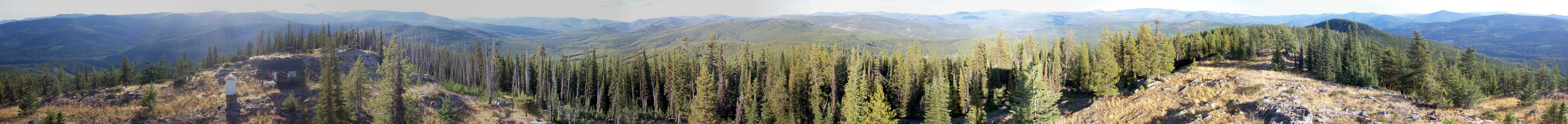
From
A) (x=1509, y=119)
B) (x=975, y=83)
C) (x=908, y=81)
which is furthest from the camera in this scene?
(x=908, y=81)

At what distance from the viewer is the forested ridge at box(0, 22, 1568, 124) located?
46.1 m

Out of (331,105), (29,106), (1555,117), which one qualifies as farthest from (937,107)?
(29,106)

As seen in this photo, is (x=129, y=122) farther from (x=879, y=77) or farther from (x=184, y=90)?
(x=879, y=77)

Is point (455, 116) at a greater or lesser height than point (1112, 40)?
lesser

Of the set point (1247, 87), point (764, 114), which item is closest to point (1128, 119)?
point (1247, 87)

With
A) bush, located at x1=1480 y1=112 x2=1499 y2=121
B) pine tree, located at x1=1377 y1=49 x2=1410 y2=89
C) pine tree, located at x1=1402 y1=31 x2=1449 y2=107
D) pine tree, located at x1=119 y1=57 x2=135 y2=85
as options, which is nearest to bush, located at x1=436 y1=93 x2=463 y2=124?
pine tree, located at x1=119 y1=57 x2=135 y2=85

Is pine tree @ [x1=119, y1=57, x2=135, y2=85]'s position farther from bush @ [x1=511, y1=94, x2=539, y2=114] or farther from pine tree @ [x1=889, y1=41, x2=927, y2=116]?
pine tree @ [x1=889, y1=41, x2=927, y2=116]

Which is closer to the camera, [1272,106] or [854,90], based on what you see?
[1272,106]

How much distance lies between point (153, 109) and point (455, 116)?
21.2 meters

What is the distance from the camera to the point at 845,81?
71.2 metres

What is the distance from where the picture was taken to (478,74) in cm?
9244

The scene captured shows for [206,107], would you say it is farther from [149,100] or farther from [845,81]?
[845,81]

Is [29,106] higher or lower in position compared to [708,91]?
lower

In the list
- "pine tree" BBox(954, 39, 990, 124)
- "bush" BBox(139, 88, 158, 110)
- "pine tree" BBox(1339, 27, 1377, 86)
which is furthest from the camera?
"pine tree" BBox(954, 39, 990, 124)
